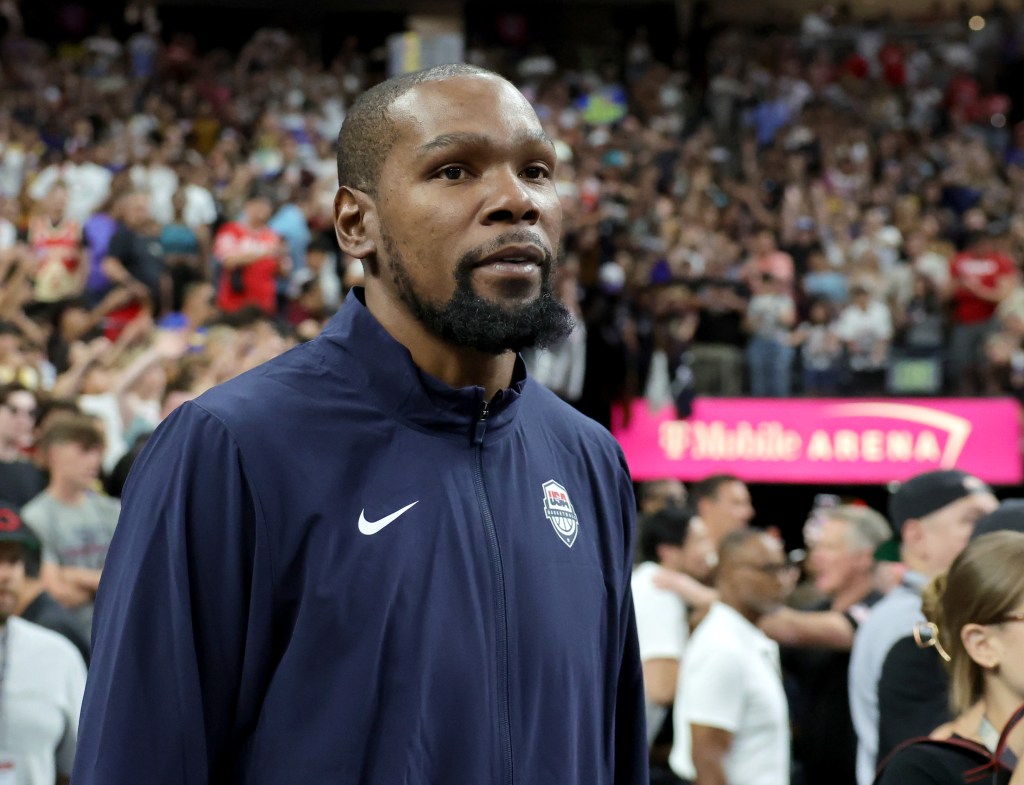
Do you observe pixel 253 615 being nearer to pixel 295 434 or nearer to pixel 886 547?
pixel 295 434

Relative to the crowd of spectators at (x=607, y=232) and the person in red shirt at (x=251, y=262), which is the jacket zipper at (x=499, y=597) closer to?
the crowd of spectators at (x=607, y=232)

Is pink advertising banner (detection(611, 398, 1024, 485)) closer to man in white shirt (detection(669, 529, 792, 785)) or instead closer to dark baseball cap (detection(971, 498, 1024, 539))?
man in white shirt (detection(669, 529, 792, 785))

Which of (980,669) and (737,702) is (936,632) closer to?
(980,669)

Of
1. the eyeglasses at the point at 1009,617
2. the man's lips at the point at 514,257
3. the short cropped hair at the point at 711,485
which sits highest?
the man's lips at the point at 514,257

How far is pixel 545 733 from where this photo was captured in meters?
1.81

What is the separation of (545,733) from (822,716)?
4.48 m

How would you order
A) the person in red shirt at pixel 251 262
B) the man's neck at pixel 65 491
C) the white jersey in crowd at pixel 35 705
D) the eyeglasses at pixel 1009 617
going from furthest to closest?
the person in red shirt at pixel 251 262
the man's neck at pixel 65 491
the white jersey in crowd at pixel 35 705
the eyeglasses at pixel 1009 617

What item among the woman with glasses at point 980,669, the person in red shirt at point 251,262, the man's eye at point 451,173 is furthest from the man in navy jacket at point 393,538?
the person in red shirt at point 251,262

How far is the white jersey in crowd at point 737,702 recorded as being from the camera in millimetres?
4832

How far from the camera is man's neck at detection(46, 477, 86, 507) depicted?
555 cm

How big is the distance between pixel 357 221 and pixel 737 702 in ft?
10.9

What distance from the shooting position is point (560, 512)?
6.41 feet

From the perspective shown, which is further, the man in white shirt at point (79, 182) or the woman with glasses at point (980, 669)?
the man in white shirt at point (79, 182)

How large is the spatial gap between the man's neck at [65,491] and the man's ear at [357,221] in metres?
3.91
